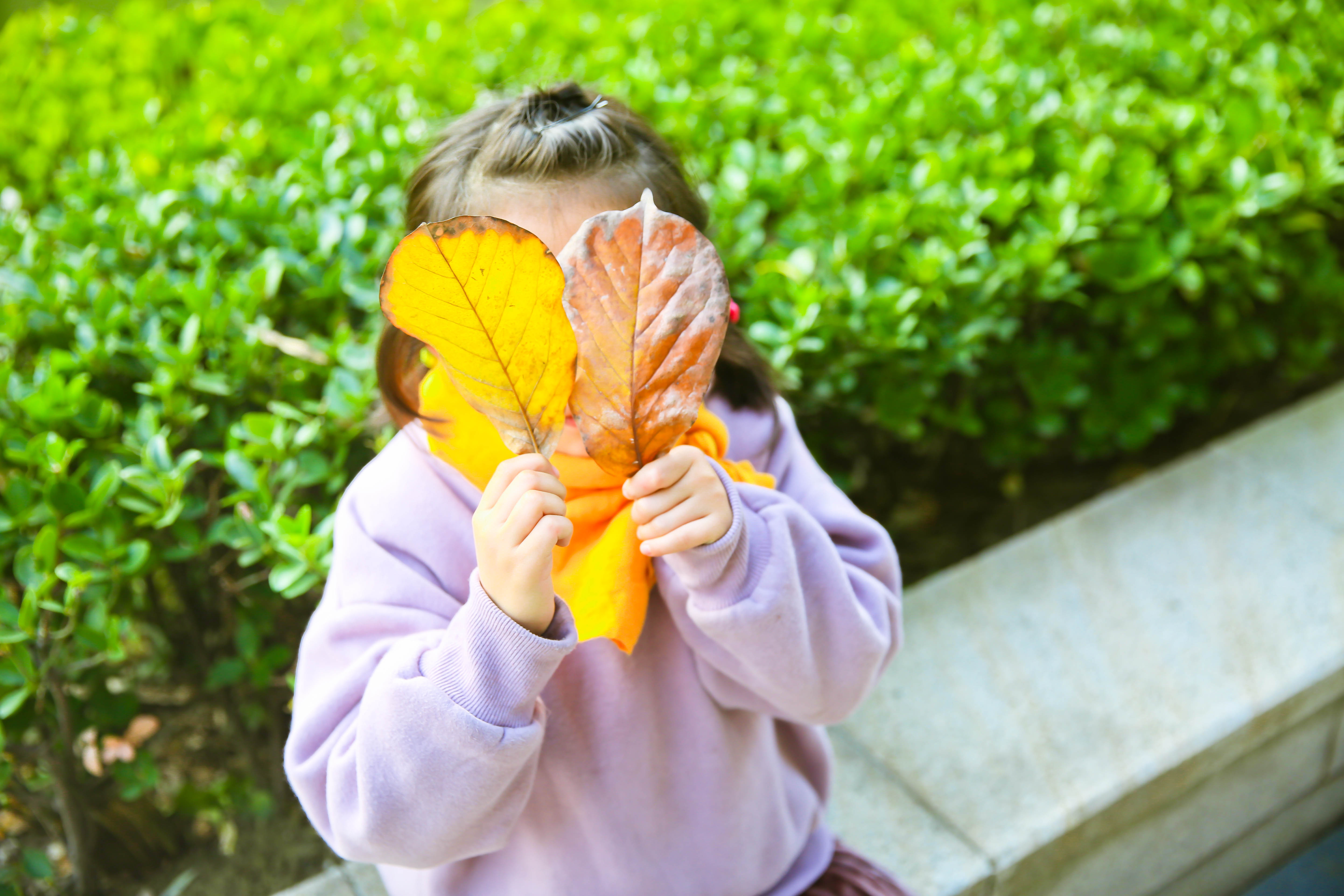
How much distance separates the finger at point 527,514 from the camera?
0.90 m

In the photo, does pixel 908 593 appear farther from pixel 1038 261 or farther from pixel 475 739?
pixel 475 739

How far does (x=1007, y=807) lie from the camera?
1.67 metres

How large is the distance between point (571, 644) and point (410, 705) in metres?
0.16

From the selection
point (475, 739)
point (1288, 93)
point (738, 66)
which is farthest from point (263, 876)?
point (1288, 93)

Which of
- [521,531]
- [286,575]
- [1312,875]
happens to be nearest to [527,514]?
[521,531]

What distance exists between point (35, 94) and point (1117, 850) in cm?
294

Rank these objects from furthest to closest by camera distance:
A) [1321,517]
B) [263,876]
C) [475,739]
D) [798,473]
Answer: [1321,517]
[263,876]
[798,473]
[475,739]

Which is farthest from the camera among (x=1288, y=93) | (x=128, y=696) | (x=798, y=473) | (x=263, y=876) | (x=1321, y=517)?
(x=1288, y=93)

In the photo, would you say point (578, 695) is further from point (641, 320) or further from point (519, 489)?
point (641, 320)

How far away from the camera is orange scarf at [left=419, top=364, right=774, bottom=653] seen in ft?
3.31

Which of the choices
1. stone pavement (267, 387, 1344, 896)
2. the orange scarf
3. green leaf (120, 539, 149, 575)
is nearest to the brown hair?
the orange scarf

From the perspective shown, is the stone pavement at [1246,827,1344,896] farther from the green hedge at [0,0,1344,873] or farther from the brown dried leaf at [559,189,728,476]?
the brown dried leaf at [559,189,728,476]

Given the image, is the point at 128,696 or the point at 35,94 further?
the point at 35,94

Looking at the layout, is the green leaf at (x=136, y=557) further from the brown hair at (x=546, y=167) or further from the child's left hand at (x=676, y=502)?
the child's left hand at (x=676, y=502)
